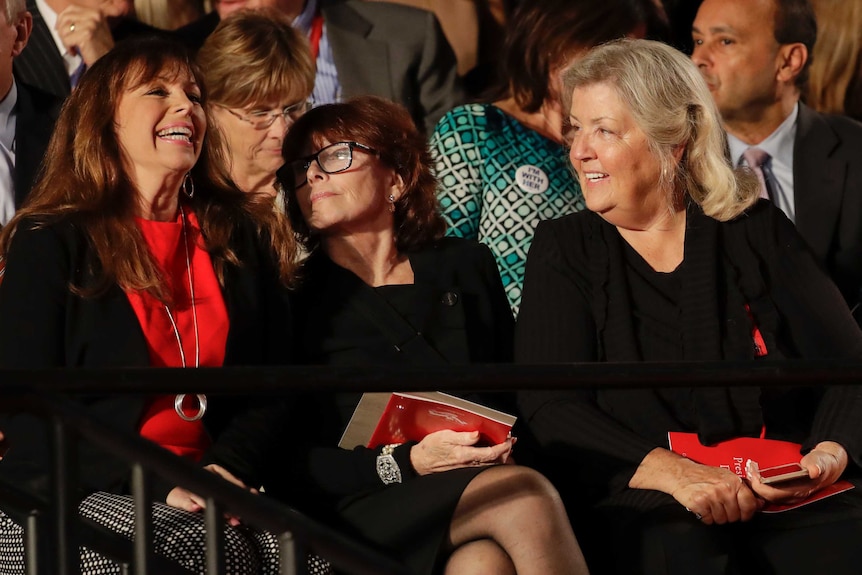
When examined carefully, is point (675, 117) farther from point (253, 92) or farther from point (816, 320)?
point (253, 92)

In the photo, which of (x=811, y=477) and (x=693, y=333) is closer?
(x=811, y=477)

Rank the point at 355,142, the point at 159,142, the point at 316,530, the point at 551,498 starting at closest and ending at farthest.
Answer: the point at 316,530 → the point at 551,498 → the point at 159,142 → the point at 355,142

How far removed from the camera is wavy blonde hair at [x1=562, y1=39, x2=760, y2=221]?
358 cm

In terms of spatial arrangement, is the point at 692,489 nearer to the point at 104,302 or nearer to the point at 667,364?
the point at 667,364

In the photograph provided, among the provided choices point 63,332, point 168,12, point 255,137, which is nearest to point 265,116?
point 255,137

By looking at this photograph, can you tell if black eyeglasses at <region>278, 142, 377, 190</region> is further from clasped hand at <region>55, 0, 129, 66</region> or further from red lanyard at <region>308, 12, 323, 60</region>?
red lanyard at <region>308, 12, 323, 60</region>

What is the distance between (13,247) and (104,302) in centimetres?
23

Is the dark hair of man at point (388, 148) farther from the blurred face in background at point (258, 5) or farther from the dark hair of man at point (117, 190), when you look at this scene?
the blurred face in background at point (258, 5)

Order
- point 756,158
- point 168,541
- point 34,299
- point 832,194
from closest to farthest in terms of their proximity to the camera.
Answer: point 168,541 → point 34,299 → point 832,194 → point 756,158

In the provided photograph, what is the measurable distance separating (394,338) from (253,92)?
105 cm

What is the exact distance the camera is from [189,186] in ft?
11.8

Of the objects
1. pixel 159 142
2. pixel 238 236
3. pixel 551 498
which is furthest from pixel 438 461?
pixel 159 142

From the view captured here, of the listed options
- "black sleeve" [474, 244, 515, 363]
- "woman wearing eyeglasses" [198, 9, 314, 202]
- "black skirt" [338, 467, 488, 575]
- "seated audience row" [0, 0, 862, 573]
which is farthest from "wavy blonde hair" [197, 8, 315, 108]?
"black skirt" [338, 467, 488, 575]

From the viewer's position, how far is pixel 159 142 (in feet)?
11.3
